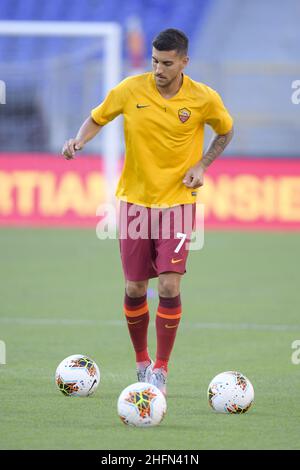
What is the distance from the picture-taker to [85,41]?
24.7 meters

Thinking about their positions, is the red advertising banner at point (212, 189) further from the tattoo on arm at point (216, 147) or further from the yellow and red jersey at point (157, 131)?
the yellow and red jersey at point (157, 131)

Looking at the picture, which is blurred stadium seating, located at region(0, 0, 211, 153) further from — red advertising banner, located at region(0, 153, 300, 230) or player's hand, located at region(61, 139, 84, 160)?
player's hand, located at region(61, 139, 84, 160)

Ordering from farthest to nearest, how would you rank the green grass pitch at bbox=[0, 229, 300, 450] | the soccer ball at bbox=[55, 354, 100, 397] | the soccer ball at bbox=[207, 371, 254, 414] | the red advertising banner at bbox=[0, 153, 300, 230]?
1. the red advertising banner at bbox=[0, 153, 300, 230]
2. the soccer ball at bbox=[55, 354, 100, 397]
3. the soccer ball at bbox=[207, 371, 254, 414]
4. the green grass pitch at bbox=[0, 229, 300, 450]

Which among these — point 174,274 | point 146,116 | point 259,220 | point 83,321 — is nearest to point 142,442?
point 174,274

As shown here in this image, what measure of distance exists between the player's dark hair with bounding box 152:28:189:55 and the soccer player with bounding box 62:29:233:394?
2 cm

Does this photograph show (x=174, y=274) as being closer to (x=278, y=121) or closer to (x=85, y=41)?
(x=278, y=121)

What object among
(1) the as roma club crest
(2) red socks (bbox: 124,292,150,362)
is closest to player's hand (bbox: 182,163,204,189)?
(1) the as roma club crest

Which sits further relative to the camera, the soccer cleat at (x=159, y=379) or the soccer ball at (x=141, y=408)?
the soccer cleat at (x=159, y=379)

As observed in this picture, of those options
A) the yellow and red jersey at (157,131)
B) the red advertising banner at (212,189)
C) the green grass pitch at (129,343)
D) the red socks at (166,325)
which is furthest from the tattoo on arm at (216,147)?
the red advertising banner at (212,189)

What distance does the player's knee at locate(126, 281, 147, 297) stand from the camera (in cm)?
751

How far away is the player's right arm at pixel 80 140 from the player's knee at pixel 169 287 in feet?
3.31

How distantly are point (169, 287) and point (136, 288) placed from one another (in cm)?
32

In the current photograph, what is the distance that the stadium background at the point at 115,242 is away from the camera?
7.72 metres

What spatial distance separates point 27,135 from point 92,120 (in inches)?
545
